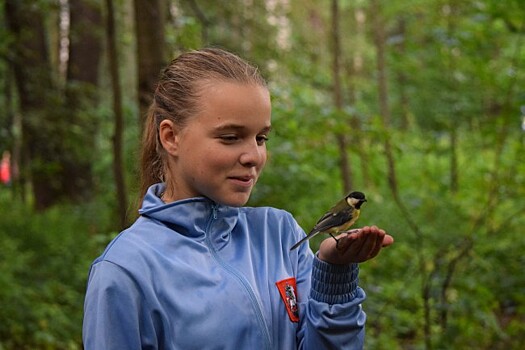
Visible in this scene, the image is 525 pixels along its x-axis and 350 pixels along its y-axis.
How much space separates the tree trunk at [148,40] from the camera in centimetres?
425

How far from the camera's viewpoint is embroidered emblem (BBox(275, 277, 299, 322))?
69.8 inches

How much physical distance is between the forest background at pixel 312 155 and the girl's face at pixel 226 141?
523mm

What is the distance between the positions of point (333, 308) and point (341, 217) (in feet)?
0.65

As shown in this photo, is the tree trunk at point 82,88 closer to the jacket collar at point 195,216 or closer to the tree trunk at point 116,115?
the tree trunk at point 116,115

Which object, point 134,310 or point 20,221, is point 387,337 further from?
point 20,221

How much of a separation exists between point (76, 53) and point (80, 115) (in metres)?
4.15

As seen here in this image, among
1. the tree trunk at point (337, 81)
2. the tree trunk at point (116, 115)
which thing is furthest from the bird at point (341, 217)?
the tree trunk at point (337, 81)

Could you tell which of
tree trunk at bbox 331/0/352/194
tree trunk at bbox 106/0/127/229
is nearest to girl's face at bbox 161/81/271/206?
tree trunk at bbox 106/0/127/229

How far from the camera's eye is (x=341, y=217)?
1.72 meters

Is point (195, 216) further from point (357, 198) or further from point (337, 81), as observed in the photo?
point (337, 81)

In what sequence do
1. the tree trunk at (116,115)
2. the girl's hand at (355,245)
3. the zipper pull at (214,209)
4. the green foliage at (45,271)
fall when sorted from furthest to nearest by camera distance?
the green foliage at (45,271) < the tree trunk at (116,115) < the zipper pull at (214,209) < the girl's hand at (355,245)

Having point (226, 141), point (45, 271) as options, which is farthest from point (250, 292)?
point (45, 271)

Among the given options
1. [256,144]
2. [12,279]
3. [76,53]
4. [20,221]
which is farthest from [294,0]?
[256,144]

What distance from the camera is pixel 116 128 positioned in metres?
4.68
